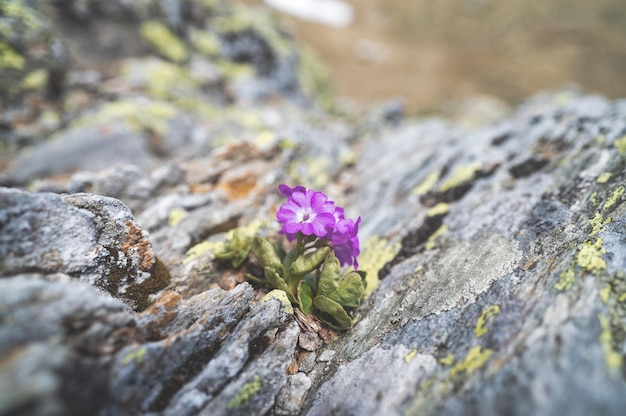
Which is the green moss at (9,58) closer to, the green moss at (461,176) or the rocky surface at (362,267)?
the rocky surface at (362,267)

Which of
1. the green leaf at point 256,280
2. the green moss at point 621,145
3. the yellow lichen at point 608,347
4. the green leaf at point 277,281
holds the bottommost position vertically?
the green leaf at point 256,280

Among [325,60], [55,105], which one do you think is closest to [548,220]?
[55,105]

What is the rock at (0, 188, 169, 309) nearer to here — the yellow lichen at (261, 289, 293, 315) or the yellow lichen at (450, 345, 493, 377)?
the yellow lichen at (261, 289, 293, 315)

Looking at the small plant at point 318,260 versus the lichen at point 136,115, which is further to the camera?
the lichen at point 136,115

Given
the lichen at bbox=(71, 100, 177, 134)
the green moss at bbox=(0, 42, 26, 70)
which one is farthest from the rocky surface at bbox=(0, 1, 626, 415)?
the green moss at bbox=(0, 42, 26, 70)

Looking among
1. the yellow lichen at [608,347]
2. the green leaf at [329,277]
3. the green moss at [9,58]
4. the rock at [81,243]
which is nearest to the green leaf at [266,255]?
the green leaf at [329,277]

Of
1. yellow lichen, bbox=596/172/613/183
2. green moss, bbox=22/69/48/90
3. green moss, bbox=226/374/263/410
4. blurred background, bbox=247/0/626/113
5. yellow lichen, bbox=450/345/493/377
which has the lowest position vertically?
green moss, bbox=22/69/48/90
